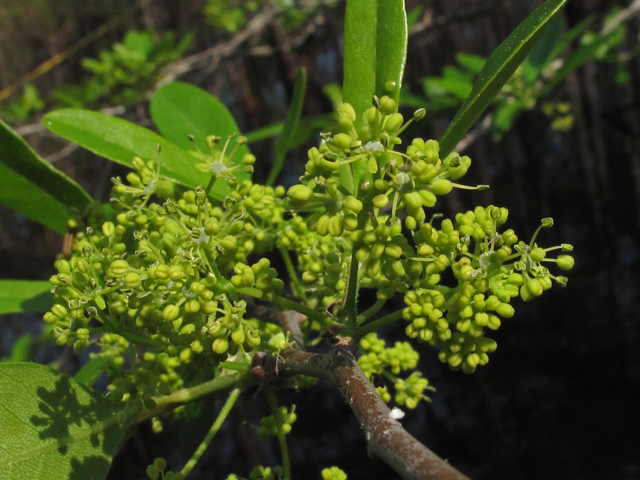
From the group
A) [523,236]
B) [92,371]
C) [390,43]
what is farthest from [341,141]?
[523,236]

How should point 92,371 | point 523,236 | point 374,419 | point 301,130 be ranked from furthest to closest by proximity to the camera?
point 523,236 → point 301,130 → point 92,371 → point 374,419

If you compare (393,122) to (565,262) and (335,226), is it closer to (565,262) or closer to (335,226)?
(335,226)

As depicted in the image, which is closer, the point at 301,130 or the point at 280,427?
the point at 280,427

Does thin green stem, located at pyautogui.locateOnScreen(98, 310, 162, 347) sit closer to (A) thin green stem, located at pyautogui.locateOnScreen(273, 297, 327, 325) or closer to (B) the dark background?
(A) thin green stem, located at pyautogui.locateOnScreen(273, 297, 327, 325)

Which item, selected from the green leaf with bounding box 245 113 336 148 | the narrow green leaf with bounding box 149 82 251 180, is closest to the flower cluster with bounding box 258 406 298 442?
the narrow green leaf with bounding box 149 82 251 180

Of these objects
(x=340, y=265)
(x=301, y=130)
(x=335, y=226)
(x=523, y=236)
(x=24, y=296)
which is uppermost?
(x=301, y=130)

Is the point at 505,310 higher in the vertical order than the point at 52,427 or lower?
higher

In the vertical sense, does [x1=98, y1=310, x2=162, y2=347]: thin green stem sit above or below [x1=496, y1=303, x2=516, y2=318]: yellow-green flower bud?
below
